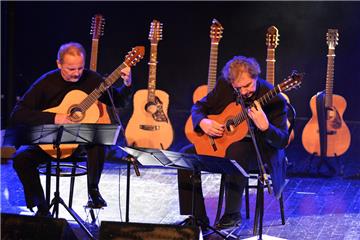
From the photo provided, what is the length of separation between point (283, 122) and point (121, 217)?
1.53 metres

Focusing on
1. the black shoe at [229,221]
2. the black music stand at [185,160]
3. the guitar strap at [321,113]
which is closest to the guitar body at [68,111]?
the black music stand at [185,160]

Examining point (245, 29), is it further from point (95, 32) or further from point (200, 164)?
point (200, 164)

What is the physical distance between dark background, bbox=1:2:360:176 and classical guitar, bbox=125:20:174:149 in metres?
1.55

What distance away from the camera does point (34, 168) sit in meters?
5.79

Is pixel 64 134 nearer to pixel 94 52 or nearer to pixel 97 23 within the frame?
pixel 97 23

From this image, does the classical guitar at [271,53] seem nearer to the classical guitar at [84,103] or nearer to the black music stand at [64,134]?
the classical guitar at [84,103]

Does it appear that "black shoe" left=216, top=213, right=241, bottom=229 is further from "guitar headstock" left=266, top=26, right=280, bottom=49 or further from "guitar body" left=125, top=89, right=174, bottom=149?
"guitar body" left=125, top=89, right=174, bottom=149

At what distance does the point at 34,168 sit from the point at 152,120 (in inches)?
89.5

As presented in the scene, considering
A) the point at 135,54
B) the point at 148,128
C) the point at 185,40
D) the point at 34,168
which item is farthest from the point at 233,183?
the point at 185,40

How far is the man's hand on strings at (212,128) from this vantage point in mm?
5688

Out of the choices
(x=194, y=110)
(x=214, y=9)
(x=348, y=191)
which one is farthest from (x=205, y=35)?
(x=194, y=110)

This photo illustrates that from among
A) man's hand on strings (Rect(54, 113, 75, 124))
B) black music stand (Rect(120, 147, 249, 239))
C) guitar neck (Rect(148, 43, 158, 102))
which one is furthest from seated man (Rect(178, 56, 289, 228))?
guitar neck (Rect(148, 43, 158, 102))

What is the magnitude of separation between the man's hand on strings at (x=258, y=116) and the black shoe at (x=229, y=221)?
2.41 ft

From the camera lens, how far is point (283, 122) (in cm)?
570
